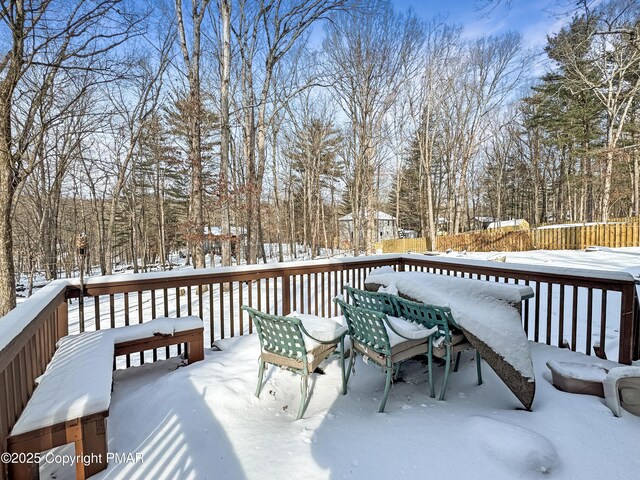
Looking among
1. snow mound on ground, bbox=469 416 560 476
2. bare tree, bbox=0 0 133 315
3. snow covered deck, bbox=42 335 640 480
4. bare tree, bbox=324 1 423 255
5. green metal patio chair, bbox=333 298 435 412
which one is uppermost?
bare tree, bbox=324 1 423 255

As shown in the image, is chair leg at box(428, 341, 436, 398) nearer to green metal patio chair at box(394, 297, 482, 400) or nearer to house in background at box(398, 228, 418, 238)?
green metal patio chair at box(394, 297, 482, 400)

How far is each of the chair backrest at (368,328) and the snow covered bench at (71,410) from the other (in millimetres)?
1599

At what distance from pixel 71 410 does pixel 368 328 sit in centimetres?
179

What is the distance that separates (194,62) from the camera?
772 centimetres

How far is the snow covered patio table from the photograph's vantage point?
7.15 feet

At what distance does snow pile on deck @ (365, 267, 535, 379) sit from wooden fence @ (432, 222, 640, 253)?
43.3 feet

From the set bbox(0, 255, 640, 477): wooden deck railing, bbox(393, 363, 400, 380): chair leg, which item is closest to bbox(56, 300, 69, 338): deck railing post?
bbox(0, 255, 640, 477): wooden deck railing

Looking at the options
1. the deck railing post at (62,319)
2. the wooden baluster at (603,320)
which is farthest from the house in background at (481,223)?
the deck railing post at (62,319)

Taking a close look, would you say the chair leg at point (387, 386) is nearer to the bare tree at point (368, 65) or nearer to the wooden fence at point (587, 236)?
the bare tree at point (368, 65)

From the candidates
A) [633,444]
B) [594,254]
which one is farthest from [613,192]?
[633,444]

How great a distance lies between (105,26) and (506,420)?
6996mm

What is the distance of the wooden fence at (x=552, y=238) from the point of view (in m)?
11.9

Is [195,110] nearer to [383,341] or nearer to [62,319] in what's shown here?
[62,319]

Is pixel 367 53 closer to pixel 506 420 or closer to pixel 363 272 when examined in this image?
pixel 363 272
